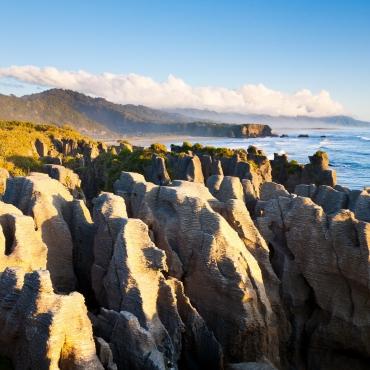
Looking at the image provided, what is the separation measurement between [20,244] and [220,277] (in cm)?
711

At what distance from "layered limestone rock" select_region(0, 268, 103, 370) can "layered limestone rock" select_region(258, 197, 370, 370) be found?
1013cm

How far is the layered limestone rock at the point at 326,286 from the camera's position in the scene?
18562mm

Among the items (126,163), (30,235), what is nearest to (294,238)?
(30,235)

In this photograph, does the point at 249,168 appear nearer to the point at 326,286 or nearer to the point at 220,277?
the point at 326,286

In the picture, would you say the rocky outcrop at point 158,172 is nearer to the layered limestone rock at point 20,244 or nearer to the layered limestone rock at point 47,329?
the layered limestone rock at point 20,244

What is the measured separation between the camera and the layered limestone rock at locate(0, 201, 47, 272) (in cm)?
1644

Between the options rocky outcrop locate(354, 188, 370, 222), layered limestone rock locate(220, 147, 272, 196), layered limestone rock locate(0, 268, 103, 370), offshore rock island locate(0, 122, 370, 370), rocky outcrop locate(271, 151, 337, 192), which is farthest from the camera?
rocky outcrop locate(271, 151, 337, 192)

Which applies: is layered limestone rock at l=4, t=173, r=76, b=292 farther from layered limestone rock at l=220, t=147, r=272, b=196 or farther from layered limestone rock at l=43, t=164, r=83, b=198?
layered limestone rock at l=220, t=147, r=272, b=196

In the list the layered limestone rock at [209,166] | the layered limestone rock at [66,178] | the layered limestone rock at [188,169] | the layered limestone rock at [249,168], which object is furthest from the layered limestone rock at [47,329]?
the layered limestone rock at [209,166]

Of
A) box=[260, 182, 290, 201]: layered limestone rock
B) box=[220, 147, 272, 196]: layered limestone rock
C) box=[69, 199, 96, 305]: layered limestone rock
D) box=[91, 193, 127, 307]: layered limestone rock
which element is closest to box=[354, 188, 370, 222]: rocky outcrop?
box=[260, 182, 290, 201]: layered limestone rock

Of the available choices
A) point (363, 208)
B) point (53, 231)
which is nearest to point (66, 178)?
point (53, 231)

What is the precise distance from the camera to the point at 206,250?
693 inches

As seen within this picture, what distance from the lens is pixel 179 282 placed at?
1675cm

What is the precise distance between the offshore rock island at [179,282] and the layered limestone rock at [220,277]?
43mm
